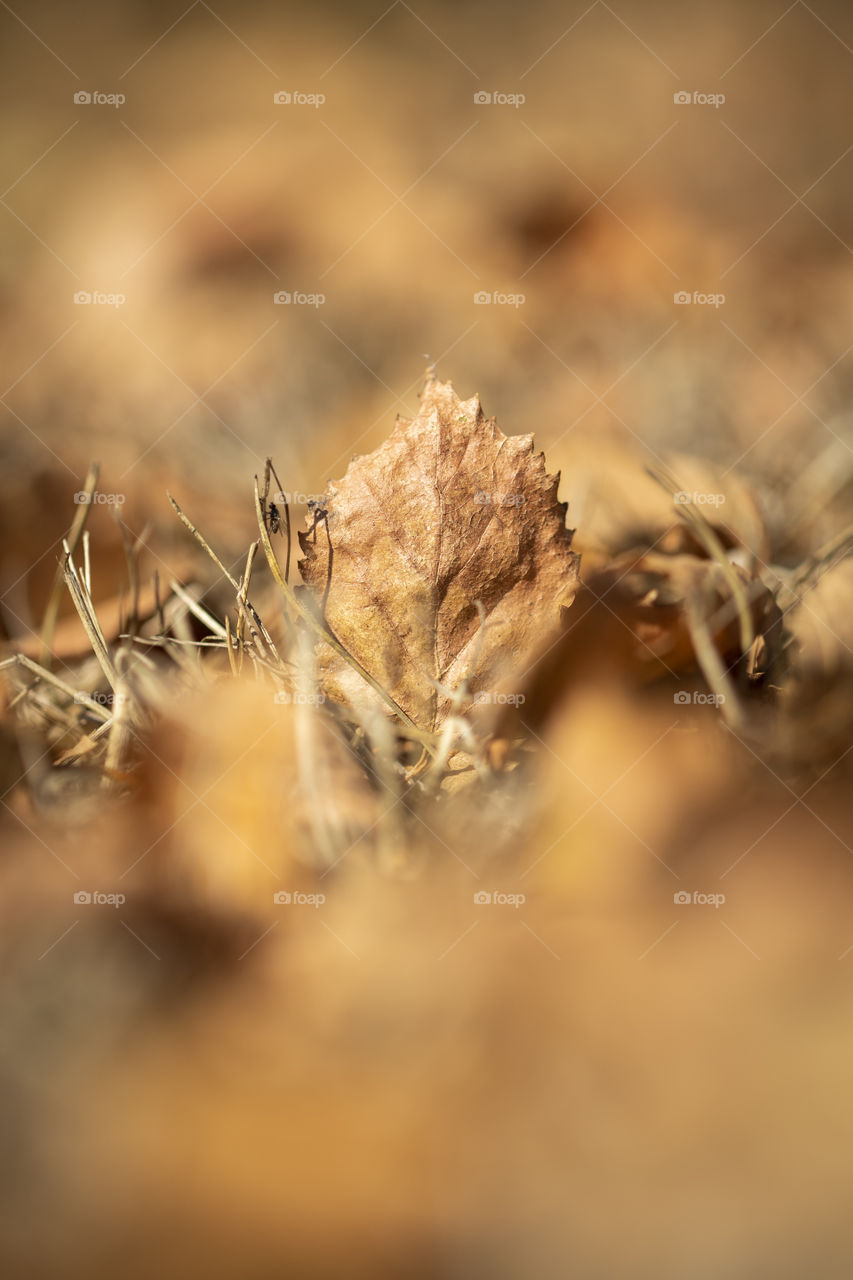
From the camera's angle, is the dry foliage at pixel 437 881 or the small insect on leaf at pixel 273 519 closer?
the dry foliage at pixel 437 881

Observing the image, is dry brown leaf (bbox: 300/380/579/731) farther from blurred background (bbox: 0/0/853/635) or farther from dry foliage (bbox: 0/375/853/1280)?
blurred background (bbox: 0/0/853/635)

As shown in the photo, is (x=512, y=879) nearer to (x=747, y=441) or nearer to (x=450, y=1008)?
(x=450, y=1008)

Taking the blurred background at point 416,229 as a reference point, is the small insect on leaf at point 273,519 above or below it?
below

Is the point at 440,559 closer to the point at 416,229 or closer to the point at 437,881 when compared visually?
the point at 437,881

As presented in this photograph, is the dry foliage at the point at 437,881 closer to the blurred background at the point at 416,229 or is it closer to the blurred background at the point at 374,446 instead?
the blurred background at the point at 374,446

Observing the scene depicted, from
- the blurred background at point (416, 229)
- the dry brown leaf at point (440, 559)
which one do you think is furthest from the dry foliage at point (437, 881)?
the blurred background at point (416, 229)

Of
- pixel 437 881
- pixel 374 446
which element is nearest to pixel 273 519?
Result: pixel 374 446

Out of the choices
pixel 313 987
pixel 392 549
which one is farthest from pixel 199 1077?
pixel 392 549
